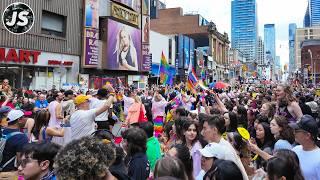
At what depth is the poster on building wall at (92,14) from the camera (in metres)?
32.7

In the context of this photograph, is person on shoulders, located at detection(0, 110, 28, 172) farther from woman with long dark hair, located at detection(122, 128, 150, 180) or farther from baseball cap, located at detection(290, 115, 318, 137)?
baseball cap, located at detection(290, 115, 318, 137)

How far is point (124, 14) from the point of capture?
3969cm

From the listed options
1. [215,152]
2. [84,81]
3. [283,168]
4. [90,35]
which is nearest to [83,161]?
[215,152]

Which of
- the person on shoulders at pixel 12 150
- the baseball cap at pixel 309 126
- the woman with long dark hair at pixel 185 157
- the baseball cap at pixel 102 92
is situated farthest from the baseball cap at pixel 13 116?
the baseball cap at pixel 309 126

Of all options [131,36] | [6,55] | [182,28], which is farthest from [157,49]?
[182,28]

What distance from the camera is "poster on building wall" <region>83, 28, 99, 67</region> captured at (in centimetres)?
3231

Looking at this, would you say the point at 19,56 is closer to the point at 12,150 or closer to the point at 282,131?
the point at 12,150

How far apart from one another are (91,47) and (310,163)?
30.1 meters

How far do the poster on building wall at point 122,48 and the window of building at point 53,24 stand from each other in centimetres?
537

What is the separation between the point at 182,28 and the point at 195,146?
8295cm

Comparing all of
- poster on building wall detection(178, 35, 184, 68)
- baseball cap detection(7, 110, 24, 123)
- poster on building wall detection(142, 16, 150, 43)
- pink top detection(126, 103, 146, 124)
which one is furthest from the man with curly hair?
poster on building wall detection(178, 35, 184, 68)

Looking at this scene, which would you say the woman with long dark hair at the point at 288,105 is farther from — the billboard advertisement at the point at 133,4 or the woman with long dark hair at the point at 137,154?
the billboard advertisement at the point at 133,4

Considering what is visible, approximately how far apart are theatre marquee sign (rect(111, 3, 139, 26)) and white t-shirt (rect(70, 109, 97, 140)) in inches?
1267

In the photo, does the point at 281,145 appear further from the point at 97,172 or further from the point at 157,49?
the point at 157,49
